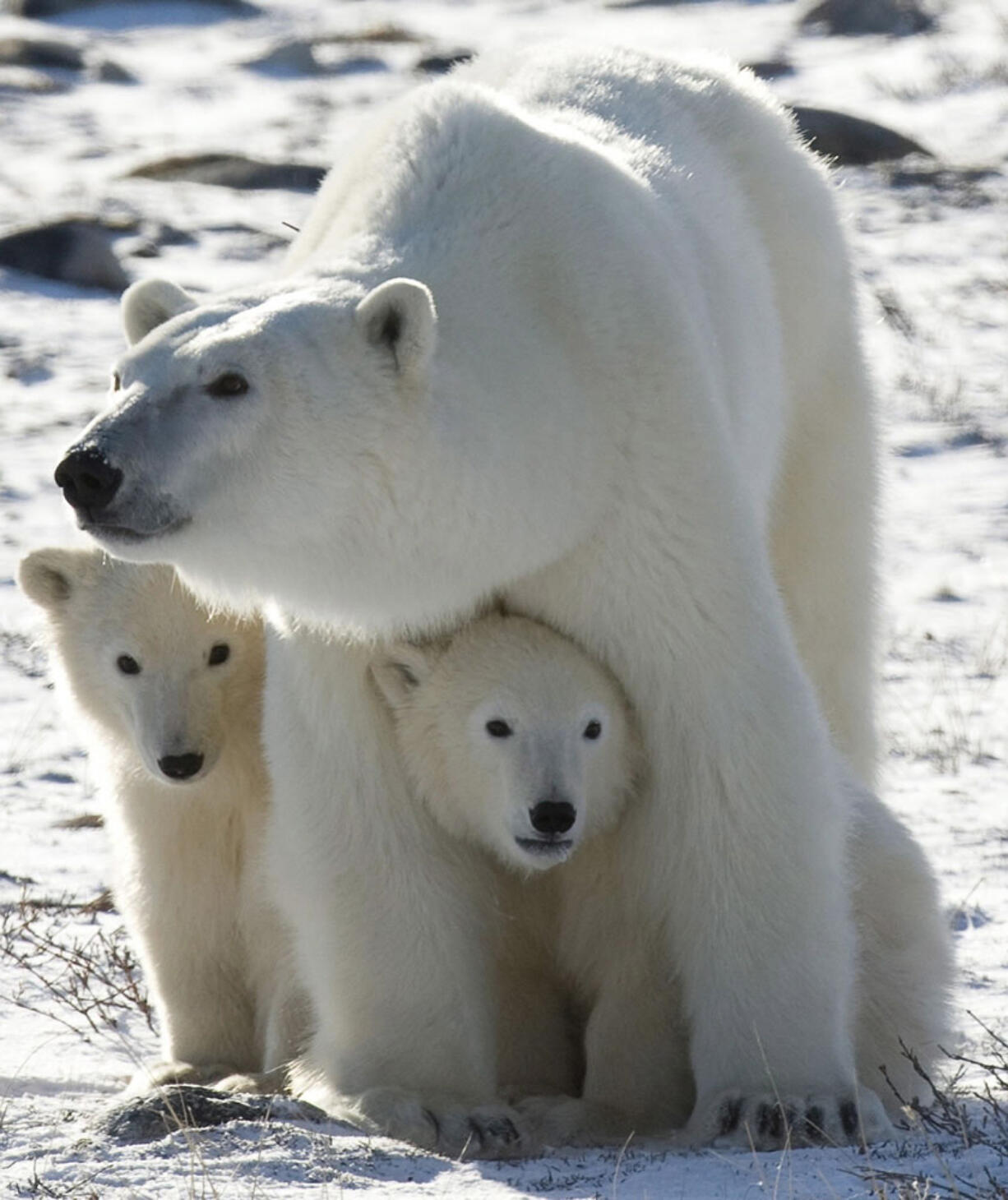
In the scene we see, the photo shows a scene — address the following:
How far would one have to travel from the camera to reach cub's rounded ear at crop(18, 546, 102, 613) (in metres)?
5.02

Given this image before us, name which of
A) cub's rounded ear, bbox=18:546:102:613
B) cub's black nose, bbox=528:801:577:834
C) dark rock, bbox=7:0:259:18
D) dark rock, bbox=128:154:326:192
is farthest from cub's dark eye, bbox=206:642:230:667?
dark rock, bbox=7:0:259:18

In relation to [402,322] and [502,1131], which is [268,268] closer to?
[502,1131]

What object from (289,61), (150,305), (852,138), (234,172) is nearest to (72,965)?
(150,305)

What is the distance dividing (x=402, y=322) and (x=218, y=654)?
1408mm

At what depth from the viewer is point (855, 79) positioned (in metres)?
18.6

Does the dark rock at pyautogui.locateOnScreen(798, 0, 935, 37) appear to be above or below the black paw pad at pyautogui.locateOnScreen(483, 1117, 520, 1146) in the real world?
below

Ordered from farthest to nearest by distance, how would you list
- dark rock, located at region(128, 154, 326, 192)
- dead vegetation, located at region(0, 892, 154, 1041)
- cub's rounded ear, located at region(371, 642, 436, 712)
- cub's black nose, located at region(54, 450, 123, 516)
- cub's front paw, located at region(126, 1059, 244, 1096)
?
A: dark rock, located at region(128, 154, 326, 192) < dead vegetation, located at region(0, 892, 154, 1041) < cub's front paw, located at region(126, 1059, 244, 1096) < cub's rounded ear, located at region(371, 642, 436, 712) < cub's black nose, located at region(54, 450, 123, 516)

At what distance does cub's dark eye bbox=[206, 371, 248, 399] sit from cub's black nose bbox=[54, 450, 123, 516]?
218 mm

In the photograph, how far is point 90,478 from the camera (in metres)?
3.54

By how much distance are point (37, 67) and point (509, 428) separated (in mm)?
18307

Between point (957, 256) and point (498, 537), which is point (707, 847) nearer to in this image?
point (498, 537)

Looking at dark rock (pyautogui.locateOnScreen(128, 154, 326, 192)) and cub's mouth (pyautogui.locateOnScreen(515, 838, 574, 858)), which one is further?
dark rock (pyautogui.locateOnScreen(128, 154, 326, 192))

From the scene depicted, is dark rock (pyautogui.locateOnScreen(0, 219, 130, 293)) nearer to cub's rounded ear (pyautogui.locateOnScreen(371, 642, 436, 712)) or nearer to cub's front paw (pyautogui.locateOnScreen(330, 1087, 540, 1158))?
cub's rounded ear (pyautogui.locateOnScreen(371, 642, 436, 712))

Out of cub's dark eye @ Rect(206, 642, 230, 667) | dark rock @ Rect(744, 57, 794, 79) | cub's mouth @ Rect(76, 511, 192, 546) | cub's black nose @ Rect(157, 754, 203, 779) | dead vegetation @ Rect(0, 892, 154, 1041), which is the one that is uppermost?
cub's mouth @ Rect(76, 511, 192, 546)
